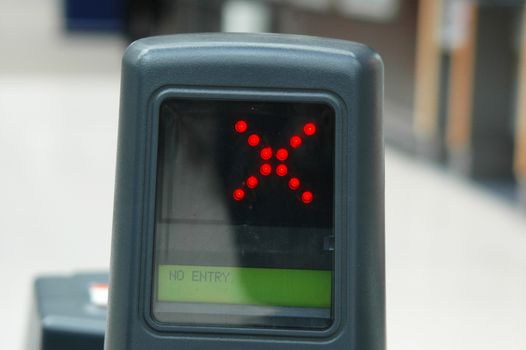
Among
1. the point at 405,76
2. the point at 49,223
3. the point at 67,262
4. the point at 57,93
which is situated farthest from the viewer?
the point at 57,93

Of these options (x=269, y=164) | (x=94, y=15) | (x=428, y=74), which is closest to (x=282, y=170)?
(x=269, y=164)

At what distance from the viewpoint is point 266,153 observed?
179 cm

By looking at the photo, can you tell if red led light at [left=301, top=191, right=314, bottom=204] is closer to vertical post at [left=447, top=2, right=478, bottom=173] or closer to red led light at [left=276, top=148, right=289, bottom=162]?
red led light at [left=276, top=148, right=289, bottom=162]

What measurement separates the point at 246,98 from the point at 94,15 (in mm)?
18542

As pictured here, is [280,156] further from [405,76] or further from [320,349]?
[405,76]

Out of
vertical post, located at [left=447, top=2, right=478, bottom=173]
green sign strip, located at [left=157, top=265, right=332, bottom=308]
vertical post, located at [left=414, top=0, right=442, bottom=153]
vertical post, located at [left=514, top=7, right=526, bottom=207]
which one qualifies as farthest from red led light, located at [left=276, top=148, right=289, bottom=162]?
vertical post, located at [left=414, top=0, right=442, bottom=153]

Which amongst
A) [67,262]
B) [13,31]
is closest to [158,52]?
[67,262]

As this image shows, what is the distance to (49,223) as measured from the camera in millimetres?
7062

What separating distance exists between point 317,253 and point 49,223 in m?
5.42

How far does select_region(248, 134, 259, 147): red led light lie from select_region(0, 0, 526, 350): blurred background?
5.04 feet

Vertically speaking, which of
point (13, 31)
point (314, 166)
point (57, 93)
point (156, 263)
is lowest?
point (13, 31)

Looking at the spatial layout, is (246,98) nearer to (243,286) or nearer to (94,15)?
(243,286)

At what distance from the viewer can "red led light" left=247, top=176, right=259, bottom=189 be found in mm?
1797

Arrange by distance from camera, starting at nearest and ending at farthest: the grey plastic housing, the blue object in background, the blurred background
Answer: the grey plastic housing < the blurred background < the blue object in background
